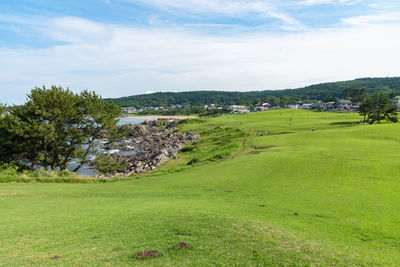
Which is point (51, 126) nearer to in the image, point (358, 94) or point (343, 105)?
point (343, 105)

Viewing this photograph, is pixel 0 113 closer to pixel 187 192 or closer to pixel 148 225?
pixel 187 192

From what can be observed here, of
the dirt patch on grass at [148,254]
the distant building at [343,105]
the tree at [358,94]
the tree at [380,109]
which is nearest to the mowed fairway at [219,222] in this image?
the dirt patch on grass at [148,254]

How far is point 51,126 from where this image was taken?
105ft

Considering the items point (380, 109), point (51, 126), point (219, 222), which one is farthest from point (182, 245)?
point (380, 109)

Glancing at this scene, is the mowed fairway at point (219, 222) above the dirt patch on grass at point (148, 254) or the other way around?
the other way around

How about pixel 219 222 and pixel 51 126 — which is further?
pixel 51 126

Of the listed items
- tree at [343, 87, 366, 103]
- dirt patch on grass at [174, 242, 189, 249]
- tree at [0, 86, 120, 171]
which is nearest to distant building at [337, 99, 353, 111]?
tree at [343, 87, 366, 103]

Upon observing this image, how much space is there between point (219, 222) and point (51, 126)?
2865 centimetres

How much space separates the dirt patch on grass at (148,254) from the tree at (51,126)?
27934mm

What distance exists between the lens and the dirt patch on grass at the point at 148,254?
327 inches

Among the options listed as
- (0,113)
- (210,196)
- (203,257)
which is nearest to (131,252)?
(203,257)

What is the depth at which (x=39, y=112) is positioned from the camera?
31672 mm

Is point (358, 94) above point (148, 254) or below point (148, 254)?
above

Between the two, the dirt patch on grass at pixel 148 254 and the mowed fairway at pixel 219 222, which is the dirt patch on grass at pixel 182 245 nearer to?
the mowed fairway at pixel 219 222
